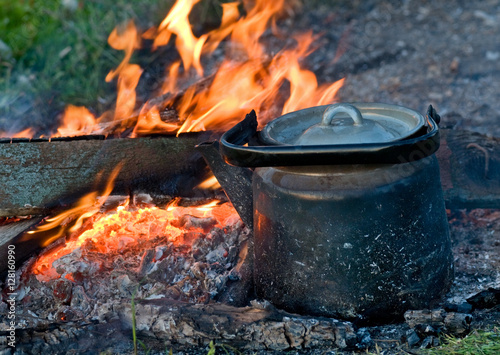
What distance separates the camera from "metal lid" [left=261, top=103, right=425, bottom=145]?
1865mm

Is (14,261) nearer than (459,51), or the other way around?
(14,261)

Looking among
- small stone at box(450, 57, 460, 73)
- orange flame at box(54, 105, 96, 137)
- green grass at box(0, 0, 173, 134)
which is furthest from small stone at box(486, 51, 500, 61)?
orange flame at box(54, 105, 96, 137)

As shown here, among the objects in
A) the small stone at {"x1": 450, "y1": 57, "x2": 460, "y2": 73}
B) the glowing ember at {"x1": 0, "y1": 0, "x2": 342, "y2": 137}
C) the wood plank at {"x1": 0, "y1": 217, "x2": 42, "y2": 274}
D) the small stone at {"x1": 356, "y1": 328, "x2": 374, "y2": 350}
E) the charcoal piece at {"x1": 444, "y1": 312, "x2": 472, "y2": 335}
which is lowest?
the small stone at {"x1": 450, "y1": 57, "x2": 460, "y2": 73}

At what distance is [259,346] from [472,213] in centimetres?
166

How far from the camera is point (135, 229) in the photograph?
2.66 m

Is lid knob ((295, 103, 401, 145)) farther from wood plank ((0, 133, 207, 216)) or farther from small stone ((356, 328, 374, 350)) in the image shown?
wood plank ((0, 133, 207, 216))

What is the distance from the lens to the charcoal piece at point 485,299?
2047 millimetres

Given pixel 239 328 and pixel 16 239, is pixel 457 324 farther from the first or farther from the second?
pixel 16 239

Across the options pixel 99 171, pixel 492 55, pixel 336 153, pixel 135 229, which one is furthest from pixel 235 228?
pixel 492 55

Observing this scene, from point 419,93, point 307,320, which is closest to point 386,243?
point 307,320

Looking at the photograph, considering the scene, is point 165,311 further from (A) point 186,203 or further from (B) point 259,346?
(A) point 186,203

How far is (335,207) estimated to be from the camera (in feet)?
5.92

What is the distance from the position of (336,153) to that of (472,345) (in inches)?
32.4

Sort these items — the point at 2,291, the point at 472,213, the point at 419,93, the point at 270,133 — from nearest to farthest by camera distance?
the point at 270,133 → the point at 2,291 → the point at 472,213 → the point at 419,93
